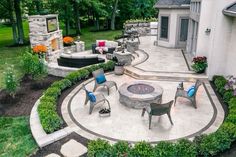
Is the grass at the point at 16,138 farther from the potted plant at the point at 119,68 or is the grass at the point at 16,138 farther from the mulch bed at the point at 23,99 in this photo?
the potted plant at the point at 119,68

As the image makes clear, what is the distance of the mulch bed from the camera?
9.40 metres

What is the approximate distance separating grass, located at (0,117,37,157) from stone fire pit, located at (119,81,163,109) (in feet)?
12.1

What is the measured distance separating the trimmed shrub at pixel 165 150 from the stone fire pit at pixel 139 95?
9.48 ft

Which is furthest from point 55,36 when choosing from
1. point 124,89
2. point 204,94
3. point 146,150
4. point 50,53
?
point 146,150

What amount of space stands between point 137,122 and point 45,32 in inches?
398

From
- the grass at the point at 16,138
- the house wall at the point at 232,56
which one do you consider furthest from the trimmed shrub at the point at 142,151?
the house wall at the point at 232,56

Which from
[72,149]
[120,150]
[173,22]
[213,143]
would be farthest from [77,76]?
[173,22]

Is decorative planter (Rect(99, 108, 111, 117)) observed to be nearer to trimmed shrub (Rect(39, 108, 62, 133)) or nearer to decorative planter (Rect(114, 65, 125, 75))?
trimmed shrub (Rect(39, 108, 62, 133))

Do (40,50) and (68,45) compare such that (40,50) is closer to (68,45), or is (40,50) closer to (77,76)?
(77,76)

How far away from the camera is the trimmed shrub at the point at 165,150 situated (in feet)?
19.4

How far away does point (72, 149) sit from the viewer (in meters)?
6.72

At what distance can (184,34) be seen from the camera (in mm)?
17812

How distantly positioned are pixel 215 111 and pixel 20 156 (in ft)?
22.5

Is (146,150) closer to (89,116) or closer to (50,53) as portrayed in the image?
(89,116)
